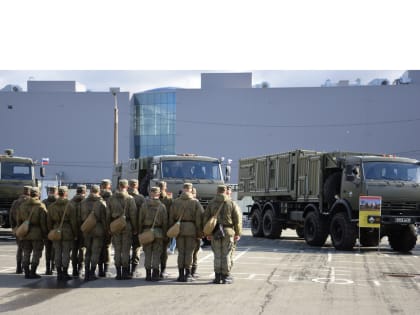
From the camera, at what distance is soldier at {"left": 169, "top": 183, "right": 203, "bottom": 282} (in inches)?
513

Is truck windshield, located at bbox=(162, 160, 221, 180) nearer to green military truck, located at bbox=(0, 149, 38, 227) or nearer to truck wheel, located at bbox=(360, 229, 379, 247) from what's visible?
truck wheel, located at bbox=(360, 229, 379, 247)

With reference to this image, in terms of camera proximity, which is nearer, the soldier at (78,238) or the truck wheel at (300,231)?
the soldier at (78,238)

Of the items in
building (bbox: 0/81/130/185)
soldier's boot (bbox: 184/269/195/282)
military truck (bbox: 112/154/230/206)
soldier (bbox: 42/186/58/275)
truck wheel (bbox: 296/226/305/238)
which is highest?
building (bbox: 0/81/130/185)

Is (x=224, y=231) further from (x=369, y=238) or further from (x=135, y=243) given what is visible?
(x=369, y=238)

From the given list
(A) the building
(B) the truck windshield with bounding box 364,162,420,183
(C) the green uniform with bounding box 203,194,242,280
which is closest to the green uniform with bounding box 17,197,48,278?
→ (C) the green uniform with bounding box 203,194,242,280

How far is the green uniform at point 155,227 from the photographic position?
13.2 m

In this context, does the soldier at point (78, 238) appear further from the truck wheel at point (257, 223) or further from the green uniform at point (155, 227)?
the truck wheel at point (257, 223)

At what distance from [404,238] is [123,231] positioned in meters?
11.9

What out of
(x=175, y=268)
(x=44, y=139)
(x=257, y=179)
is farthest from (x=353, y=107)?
(x=175, y=268)

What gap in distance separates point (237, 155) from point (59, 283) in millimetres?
60582

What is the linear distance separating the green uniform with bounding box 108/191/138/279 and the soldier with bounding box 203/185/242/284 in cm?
144

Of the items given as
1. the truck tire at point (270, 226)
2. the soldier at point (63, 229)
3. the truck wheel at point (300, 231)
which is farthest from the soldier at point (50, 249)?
the truck wheel at point (300, 231)

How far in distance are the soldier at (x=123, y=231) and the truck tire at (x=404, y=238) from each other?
11.3 metres

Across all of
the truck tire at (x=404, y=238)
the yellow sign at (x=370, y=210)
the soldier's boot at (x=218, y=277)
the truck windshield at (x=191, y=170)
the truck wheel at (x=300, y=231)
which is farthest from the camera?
the truck wheel at (x=300, y=231)
